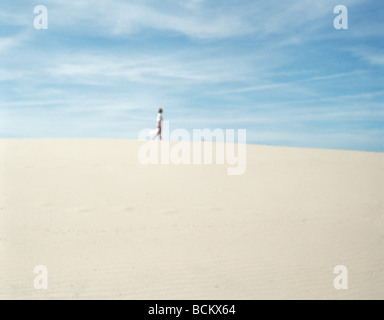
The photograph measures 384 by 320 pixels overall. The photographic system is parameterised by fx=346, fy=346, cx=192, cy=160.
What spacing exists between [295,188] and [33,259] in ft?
23.5

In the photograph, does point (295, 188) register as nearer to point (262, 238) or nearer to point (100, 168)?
point (262, 238)

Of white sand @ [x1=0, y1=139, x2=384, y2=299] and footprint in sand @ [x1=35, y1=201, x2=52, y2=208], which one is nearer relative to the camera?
white sand @ [x1=0, y1=139, x2=384, y2=299]

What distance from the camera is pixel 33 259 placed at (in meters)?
5.09

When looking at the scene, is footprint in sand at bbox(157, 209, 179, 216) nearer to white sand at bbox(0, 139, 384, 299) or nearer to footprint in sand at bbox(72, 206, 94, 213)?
white sand at bbox(0, 139, 384, 299)

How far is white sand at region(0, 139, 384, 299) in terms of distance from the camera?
4.45m

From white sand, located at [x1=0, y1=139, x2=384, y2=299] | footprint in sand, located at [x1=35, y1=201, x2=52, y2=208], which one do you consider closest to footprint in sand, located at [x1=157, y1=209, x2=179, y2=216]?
white sand, located at [x1=0, y1=139, x2=384, y2=299]

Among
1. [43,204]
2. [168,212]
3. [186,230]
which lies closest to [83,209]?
[43,204]

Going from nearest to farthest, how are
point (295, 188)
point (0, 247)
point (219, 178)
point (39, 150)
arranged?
point (0, 247), point (295, 188), point (219, 178), point (39, 150)

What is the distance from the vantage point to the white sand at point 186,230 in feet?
14.6

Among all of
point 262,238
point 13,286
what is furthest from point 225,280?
point 13,286

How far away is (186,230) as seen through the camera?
6477 millimetres

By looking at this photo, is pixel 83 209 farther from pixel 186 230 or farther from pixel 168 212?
pixel 186 230

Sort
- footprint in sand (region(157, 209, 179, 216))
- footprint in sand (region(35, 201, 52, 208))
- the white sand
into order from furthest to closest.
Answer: footprint in sand (region(35, 201, 52, 208)) < footprint in sand (region(157, 209, 179, 216)) < the white sand
